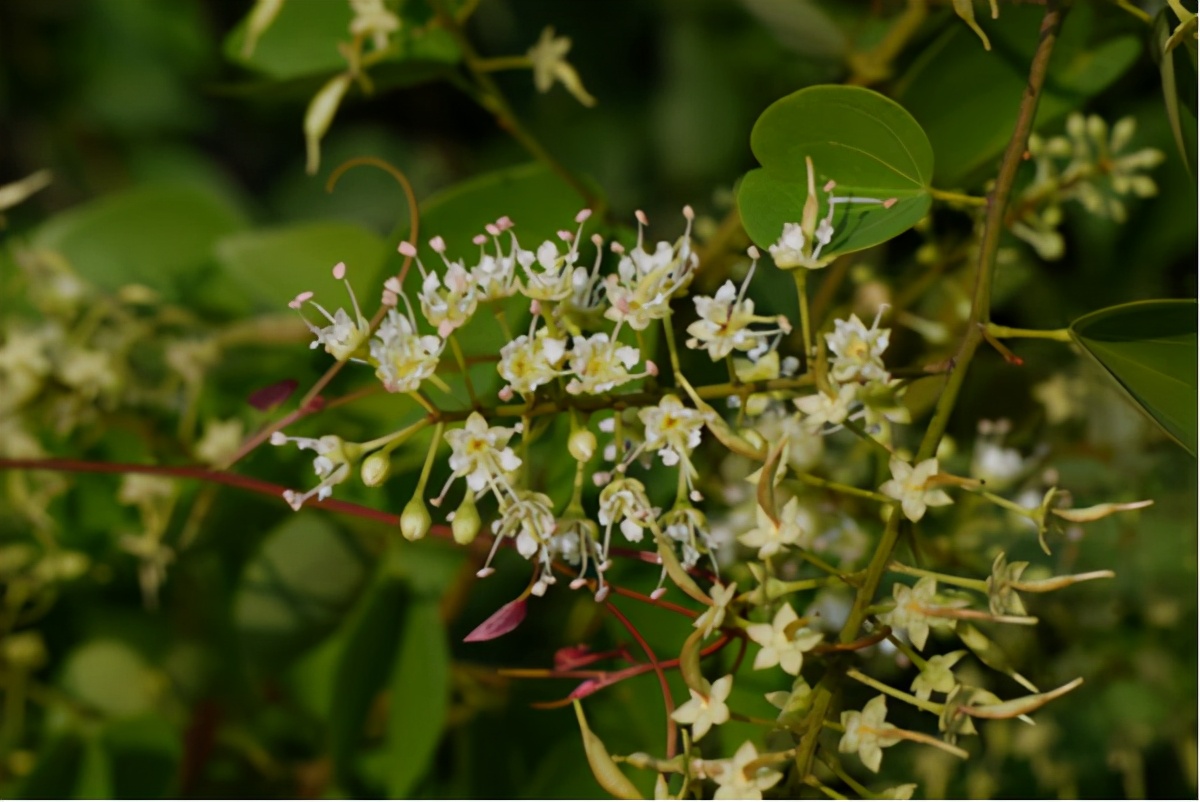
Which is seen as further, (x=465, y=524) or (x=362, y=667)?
(x=362, y=667)

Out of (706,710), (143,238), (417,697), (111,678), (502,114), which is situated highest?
(502,114)

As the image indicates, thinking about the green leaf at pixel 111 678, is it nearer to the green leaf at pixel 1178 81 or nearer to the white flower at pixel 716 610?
the white flower at pixel 716 610

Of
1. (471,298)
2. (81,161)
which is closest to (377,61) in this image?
(471,298)

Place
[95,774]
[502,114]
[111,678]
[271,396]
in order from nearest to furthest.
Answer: [271,396]
[502,114]
[95,774]
[111,678]

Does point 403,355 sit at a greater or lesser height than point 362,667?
greater

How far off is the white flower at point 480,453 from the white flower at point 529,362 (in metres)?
0.02

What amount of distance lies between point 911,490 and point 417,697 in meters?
0.44

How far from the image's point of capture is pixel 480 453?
1.70ft

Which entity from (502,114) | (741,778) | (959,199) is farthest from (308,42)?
(741,778)

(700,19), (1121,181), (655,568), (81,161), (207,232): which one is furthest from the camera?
(81,161)

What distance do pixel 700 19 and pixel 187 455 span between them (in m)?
0.87

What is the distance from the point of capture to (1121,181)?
0.74 m

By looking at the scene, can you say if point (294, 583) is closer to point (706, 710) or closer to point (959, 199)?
point (706, 710)

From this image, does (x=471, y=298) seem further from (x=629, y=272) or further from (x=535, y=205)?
(x=535, y=205)
